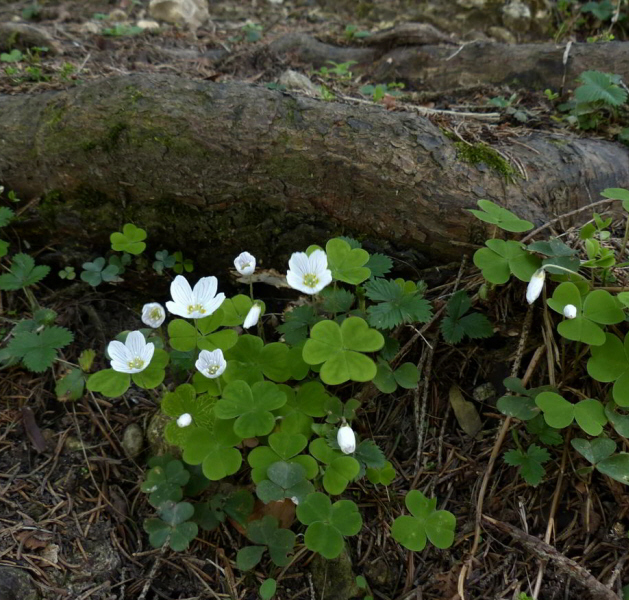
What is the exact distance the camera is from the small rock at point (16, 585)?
5.83 ft

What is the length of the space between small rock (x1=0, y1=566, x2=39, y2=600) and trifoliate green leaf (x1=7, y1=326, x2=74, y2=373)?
0.82 m

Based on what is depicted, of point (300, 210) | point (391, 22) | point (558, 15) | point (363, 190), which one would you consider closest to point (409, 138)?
point (363, 190)

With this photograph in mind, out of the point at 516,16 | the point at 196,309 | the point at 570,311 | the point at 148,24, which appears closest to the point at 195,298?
the point at 196,309

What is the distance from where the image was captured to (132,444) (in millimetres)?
2334

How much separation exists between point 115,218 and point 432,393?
191cm

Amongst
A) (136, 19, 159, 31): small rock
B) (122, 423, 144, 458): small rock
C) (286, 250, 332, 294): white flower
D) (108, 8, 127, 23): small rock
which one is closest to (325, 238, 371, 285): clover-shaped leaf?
(286, 250, 332, 294): white flower

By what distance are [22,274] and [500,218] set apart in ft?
7.84

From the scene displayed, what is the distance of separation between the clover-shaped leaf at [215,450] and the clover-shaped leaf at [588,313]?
1349 mm

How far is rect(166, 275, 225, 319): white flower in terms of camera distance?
2049 mm

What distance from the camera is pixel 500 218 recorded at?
2.13 metres

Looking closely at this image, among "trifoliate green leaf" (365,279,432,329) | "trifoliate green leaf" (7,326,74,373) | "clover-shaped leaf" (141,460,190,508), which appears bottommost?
"clover-shaped leaf" (141,460,190,508)

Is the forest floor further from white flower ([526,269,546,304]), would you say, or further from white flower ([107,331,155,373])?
white flower ([107,331,155,373])

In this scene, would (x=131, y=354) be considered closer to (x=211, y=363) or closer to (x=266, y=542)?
(x=211, y=363)

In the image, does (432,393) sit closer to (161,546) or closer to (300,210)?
(300,210)
